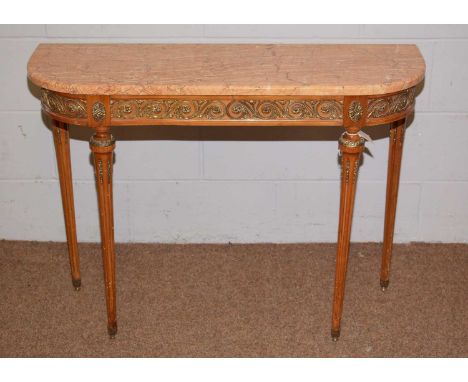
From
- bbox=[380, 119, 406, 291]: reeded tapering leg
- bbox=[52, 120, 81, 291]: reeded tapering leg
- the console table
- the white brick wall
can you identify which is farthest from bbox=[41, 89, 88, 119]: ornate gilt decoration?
bbox=[380, 119, 406, 291]: reeded tapering leg

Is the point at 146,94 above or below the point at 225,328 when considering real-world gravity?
above

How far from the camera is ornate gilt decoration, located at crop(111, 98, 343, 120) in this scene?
6.38ft

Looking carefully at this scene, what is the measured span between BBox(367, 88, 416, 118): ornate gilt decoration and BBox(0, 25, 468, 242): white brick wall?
46cm

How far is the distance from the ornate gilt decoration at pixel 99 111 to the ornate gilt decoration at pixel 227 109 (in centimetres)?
2

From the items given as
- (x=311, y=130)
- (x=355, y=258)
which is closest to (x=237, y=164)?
(x=311, y=130)

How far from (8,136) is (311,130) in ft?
3.32

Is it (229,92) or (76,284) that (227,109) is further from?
(76,284)

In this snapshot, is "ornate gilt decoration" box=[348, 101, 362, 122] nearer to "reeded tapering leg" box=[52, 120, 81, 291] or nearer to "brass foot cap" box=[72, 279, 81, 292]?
"reeded tapering leg" box=[52, 120, 81, 291]

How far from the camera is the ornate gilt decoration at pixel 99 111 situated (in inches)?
76.7

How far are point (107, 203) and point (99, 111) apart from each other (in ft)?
0.89

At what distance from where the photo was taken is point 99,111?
1954mm

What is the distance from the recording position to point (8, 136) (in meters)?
2.58

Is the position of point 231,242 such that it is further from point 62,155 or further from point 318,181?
Result: point 62,155

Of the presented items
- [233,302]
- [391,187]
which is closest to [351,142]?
[391,187]
